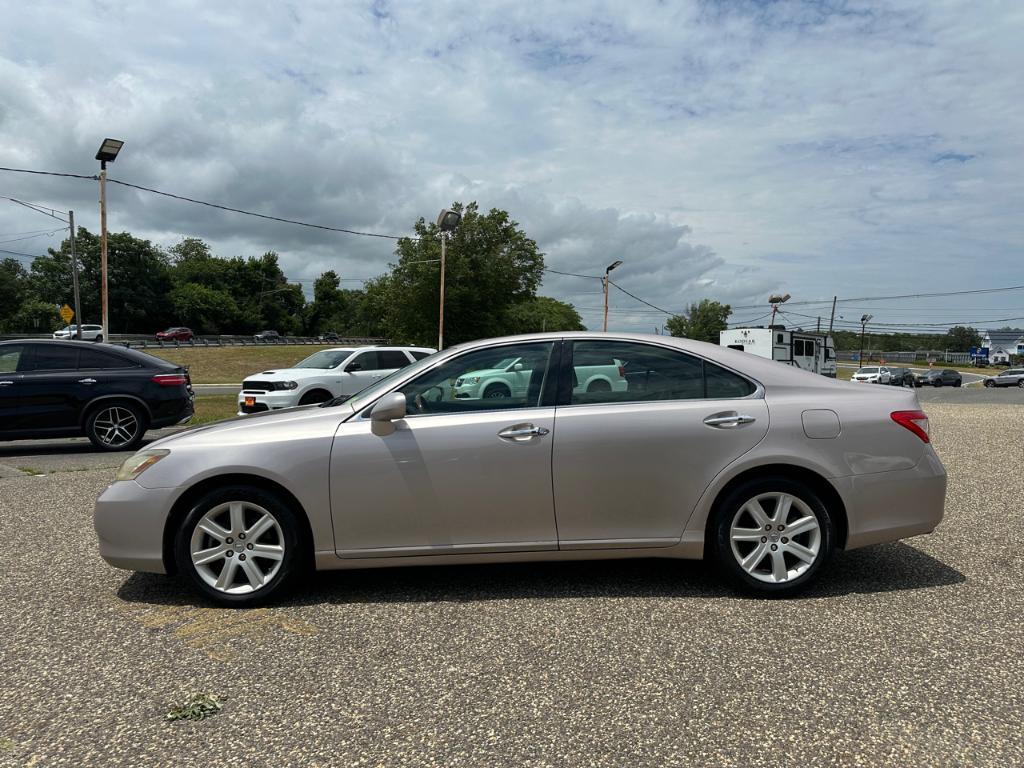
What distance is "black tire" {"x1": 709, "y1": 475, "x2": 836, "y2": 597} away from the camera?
384 centimetres

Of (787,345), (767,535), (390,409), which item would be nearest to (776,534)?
(767,535)

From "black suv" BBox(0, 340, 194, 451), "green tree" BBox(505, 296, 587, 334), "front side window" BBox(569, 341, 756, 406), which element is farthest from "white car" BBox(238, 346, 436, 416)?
"green tree" BBox(505, 296, 587, 334)

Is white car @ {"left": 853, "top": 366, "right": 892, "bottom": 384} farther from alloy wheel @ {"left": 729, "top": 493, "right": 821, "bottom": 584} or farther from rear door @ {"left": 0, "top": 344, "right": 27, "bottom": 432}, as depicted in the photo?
alloy wheel @ {"left": 729, "top": 493, "right": 821, "bottom": 584}

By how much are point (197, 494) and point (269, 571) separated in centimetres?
56

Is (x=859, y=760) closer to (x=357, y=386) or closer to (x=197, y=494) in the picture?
(x=197, y=494)

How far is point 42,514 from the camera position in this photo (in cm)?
600

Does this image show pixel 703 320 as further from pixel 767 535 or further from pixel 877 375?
pixel 767 535

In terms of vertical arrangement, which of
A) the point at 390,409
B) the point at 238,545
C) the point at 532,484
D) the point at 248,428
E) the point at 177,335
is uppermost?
the point at 177,335

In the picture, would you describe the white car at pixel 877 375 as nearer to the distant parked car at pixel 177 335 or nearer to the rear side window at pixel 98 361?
the rear side window at pixel 98 361

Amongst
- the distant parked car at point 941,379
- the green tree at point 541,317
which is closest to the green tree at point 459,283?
the green tree at point 541,317

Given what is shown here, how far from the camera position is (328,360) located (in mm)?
Result: 14398

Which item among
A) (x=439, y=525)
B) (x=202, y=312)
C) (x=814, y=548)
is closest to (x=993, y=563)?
(x=814, y=548)

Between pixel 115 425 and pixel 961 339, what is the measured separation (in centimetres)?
18203

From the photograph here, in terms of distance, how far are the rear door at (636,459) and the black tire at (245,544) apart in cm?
141
